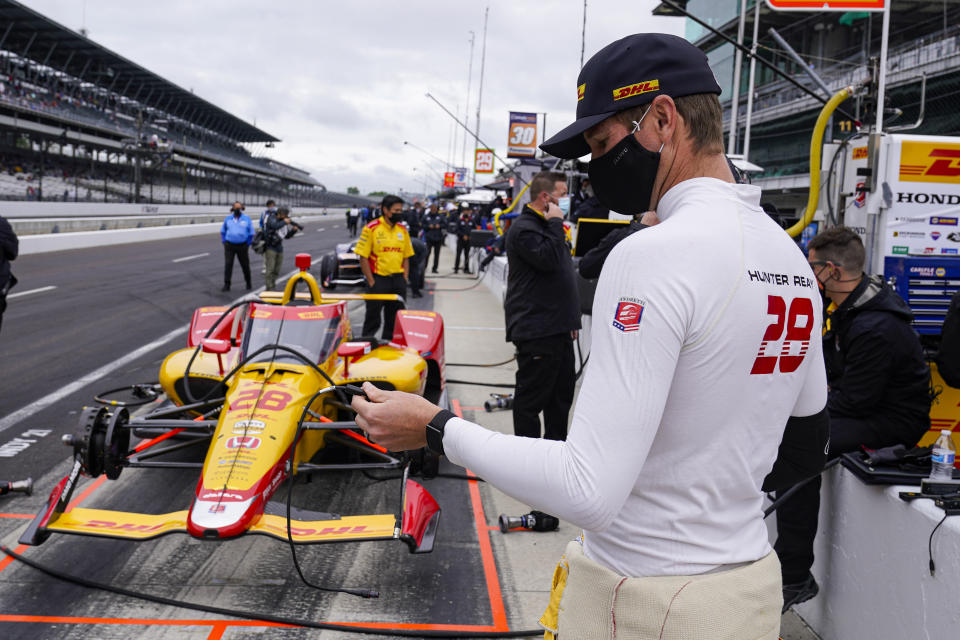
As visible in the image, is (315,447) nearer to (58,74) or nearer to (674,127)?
(674,127)

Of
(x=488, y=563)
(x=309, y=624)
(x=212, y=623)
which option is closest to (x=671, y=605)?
(x=309, y=624)

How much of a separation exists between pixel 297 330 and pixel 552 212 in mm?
1866

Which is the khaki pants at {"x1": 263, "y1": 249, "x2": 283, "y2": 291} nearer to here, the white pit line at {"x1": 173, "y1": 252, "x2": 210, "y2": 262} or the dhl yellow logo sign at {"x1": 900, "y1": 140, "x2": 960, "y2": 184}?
the white pit line at {"x1": 173, "y1": 252, "x2": 210, "y2": 262}

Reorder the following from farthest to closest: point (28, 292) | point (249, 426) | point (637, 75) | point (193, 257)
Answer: point (193, 257) → point (28, 292) → point (249, 426) → point (637, 75)

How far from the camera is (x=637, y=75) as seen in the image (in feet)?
4.19

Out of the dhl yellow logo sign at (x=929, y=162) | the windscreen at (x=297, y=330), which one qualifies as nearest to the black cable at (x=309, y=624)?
the windscreen at (x=297, y=330)

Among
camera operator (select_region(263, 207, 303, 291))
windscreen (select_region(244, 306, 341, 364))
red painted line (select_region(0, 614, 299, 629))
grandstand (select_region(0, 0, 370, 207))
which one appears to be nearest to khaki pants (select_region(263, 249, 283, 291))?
camera operator (select_region(263, 207, 303, 291))

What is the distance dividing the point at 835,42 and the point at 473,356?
26.4m

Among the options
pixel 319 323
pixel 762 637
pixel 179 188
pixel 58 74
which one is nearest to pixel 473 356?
pixel 319 323

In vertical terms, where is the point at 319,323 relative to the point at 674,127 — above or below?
below

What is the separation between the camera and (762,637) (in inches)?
50.8

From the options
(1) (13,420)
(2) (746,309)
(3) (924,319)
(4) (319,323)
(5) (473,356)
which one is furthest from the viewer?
(5) (473,356)

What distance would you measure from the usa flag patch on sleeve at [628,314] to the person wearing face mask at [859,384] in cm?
255

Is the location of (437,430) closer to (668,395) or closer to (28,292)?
(668,395)
